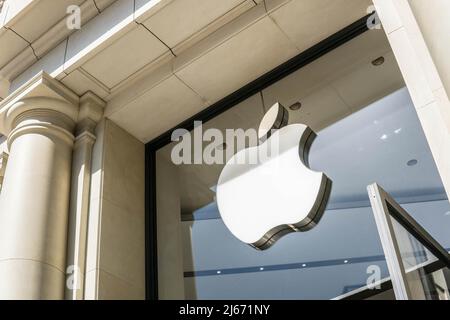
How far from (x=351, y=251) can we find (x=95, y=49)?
9.52ft

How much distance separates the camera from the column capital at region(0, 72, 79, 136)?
6.20 meters

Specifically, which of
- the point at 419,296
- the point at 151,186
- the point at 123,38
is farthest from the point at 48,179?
the point at 419,296

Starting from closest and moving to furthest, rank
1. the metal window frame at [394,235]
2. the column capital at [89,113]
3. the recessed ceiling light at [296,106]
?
1. the metal window frame at [394,235]
2. the recessed ceiling light at [296,106]
3. the column capital at [89,113]

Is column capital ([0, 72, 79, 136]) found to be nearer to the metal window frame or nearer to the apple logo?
the apple logo

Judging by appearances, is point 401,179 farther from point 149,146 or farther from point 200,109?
point 149,146

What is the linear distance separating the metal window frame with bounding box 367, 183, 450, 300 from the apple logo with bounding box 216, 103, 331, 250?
939mm

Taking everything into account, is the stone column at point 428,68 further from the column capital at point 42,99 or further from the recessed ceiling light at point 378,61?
the column capital at point 42,99

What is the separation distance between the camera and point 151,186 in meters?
6.38

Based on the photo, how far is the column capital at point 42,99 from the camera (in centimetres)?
620

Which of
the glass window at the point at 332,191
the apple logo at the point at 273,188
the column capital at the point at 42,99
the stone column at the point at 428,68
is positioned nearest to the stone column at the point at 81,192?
the column capital at the point at 42,99

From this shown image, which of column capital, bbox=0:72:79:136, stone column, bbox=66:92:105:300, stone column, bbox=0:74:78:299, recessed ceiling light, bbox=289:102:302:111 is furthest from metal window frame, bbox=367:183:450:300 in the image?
column capital, bbox=0:72:79:136

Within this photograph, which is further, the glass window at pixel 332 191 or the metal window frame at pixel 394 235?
the glass window at pixel 332 191

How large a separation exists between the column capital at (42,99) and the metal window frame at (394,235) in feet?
11.1

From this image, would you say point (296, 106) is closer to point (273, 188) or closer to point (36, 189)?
point (273, 188)
